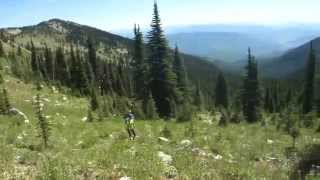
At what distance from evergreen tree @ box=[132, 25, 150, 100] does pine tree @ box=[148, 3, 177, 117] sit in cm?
101

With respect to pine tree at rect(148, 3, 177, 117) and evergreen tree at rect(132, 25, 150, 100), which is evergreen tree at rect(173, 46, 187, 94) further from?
pine tree at rect(148, 3, 177, 117)

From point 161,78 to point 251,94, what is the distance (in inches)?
881

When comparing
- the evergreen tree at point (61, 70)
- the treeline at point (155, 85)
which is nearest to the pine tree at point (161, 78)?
the treeline at point (155, 85)

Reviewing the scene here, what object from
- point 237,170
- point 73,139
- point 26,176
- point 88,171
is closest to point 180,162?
point 237,170

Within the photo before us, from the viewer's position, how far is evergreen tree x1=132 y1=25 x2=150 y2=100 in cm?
5012

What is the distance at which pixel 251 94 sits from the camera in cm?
6700

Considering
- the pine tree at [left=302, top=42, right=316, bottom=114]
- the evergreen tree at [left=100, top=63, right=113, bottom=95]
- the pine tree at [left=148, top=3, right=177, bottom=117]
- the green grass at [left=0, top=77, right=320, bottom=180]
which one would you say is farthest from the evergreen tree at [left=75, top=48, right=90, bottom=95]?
the green grass at [left=0, top=77, right=320, bottom=180]

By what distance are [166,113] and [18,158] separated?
3731cm

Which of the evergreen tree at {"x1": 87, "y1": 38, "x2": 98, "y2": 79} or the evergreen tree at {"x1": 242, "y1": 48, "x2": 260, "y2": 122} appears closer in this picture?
the evergreen tree at {"x1": 242, "y1": 48, "x2": 260, "y2": 122}

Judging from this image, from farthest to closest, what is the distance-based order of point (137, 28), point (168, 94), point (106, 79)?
point (106, 79) < point (137, 28) < point (168, 94)

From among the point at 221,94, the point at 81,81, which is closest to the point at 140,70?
the point at 81,81

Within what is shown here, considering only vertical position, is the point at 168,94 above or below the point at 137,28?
below

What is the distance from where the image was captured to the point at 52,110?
44938 millimetres

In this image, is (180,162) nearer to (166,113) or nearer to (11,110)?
(11,110)
